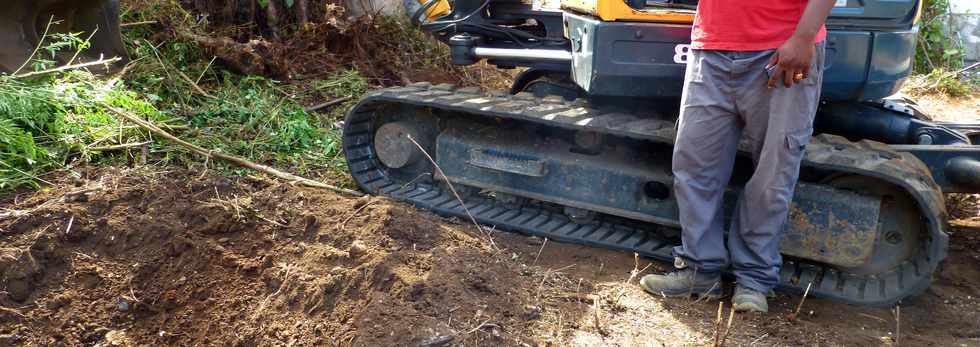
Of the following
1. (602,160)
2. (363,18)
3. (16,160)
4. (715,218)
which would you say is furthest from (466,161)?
(363,18)

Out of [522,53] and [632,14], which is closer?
[632,14]

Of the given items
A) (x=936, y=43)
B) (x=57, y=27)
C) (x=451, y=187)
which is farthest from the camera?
(x=936, y=43)

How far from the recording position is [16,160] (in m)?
4.49

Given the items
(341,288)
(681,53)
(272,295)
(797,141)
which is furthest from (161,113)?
(797,141)

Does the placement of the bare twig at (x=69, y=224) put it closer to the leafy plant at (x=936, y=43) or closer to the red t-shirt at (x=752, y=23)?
the red t-shirt at (x=752, y=23)

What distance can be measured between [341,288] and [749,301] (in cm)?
169

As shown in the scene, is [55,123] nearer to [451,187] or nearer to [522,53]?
[451,187]

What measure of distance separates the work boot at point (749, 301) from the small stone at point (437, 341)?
4.08 feet

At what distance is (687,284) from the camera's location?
11.6 feet

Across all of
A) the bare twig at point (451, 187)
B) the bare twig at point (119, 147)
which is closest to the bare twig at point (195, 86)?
the bare twig at point (119, 147)

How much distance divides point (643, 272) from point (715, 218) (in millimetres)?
473

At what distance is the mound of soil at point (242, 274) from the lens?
3154 millimetres

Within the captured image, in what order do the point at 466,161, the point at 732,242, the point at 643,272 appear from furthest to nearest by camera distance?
the point at 466,161 → the point at 643,272 → the point at 732,242

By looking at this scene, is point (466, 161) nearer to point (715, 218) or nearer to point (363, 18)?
point (715, 218)
